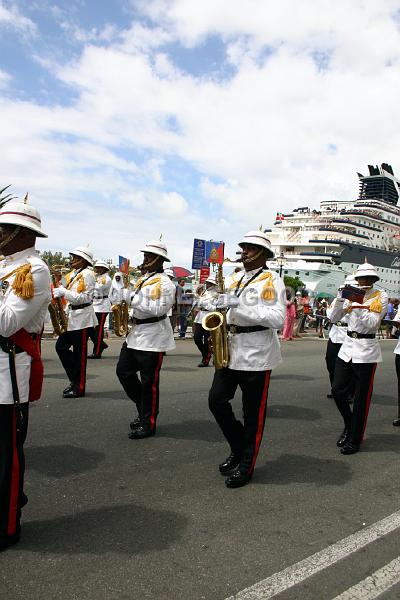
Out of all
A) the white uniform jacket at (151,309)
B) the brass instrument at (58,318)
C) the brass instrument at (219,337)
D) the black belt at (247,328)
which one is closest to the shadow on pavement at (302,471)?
the brass instrument at (219,337)

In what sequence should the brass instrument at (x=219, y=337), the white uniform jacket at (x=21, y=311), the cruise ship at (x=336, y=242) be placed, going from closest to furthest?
the white uniform jacket at (x=21, y=311)
the brass instrument at (x=219, y=337)
the cruise ship at (x=336, y=242)

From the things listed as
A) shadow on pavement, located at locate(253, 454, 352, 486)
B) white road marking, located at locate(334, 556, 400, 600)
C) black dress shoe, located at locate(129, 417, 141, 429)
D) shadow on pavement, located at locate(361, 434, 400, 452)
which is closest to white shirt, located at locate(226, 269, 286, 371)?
shadow on pavement, located at locate(253, 454, 352, 486)

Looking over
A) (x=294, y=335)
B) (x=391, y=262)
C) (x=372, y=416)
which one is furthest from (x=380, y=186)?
(x=372, y=416)

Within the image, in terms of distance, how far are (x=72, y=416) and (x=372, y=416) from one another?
4.07 meters

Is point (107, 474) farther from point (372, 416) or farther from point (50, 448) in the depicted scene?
point (372, 416)

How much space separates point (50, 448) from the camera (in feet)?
16.5

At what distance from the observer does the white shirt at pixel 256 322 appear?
13.6 feet

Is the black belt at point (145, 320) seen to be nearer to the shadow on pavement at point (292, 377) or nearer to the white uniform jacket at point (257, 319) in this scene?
the white uniform jacket at point (257, 319)

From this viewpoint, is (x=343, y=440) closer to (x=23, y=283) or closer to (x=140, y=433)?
(x=140, y=433)

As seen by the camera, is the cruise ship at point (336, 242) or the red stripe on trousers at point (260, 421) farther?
the cruise ship at point (336, 242)

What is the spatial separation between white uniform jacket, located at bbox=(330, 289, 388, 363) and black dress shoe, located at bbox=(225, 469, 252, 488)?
1.94 metres

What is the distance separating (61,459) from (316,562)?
258 centimetres

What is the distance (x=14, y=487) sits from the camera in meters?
3.17

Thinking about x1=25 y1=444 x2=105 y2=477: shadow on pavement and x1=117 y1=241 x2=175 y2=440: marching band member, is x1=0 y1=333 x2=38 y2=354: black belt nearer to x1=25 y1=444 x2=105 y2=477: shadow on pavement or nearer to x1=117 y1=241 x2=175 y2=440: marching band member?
x1=25 y1=444 x2=105 y2=477: shadow on pavement
